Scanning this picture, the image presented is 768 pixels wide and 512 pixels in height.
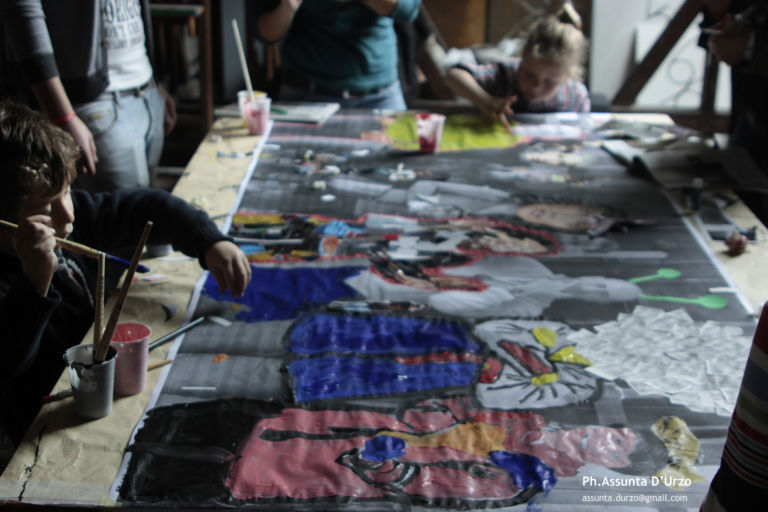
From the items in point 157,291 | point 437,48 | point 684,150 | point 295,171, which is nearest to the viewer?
point 157,291

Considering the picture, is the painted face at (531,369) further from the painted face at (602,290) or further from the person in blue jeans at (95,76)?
the person in blue jeans at (95,76)

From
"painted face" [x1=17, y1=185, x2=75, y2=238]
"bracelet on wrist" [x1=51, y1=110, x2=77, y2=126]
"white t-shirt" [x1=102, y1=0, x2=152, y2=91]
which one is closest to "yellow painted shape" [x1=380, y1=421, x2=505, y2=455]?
"painted face" [x1=17, y1=185, x2=75, y2=238]

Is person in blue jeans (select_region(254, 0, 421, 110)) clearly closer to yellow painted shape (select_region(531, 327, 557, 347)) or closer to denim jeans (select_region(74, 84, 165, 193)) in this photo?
denim jeans (select_region(74, 84, 165, 193))

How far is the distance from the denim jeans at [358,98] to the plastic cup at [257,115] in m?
0.33

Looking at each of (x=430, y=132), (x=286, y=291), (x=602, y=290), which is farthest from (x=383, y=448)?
(x=430, y=132)

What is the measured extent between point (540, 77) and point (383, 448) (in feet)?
5.82

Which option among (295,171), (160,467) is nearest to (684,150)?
(295,171)

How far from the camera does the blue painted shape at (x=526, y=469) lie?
0.93m

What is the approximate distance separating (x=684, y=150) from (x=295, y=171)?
1.15 metres

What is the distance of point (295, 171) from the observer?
6.57 ft

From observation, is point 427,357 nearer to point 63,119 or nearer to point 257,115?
point 63,119

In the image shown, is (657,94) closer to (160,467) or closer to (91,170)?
(91,170)

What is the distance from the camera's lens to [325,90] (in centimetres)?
256

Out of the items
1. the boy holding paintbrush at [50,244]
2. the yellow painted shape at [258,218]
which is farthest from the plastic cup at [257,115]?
the boy holding paintbrush at [50,244]
